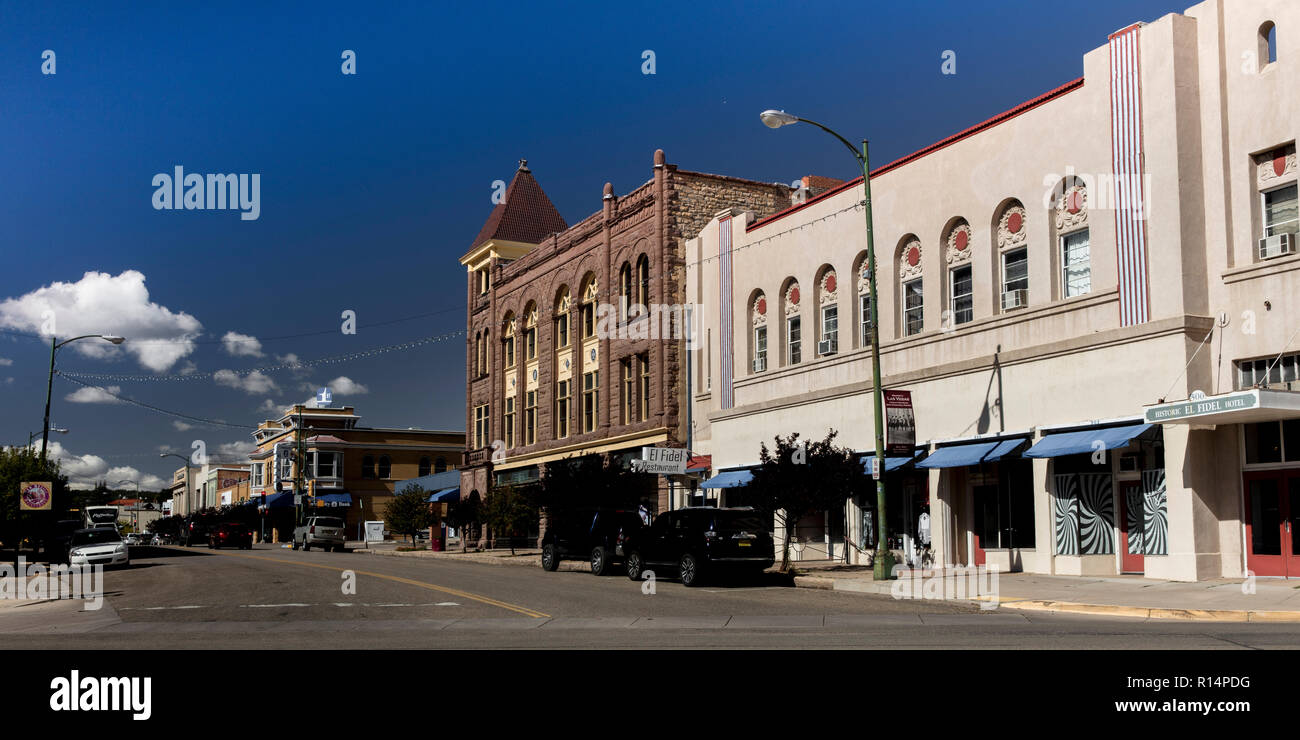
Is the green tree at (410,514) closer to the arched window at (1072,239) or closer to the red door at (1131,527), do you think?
the arched window at (1072,239)

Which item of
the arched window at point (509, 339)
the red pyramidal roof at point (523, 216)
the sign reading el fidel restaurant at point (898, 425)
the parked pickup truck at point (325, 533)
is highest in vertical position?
the red pyramidal roof at point (523, 216)

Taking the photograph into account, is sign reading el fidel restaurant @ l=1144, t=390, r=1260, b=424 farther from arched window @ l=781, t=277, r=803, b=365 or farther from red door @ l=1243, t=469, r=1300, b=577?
arched window @ l=781, t=277, r=803, b=365

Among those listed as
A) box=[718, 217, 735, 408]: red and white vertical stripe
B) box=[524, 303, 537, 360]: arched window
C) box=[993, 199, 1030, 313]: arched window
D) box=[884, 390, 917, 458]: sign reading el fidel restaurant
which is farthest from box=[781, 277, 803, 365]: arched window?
box=[524, 303, 537, 360]: arched window

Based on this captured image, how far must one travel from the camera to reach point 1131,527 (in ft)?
80.9

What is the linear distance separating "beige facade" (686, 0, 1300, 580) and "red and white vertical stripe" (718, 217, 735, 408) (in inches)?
179

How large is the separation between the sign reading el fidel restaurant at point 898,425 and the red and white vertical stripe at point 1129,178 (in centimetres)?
500

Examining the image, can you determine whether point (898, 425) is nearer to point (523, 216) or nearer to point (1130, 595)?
point (1130, 595)

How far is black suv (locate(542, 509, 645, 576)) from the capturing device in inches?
1188

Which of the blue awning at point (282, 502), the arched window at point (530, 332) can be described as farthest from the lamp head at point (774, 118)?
the blue awning at point (282, 502)

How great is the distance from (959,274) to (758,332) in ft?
32.4

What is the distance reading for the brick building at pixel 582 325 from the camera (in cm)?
4412
